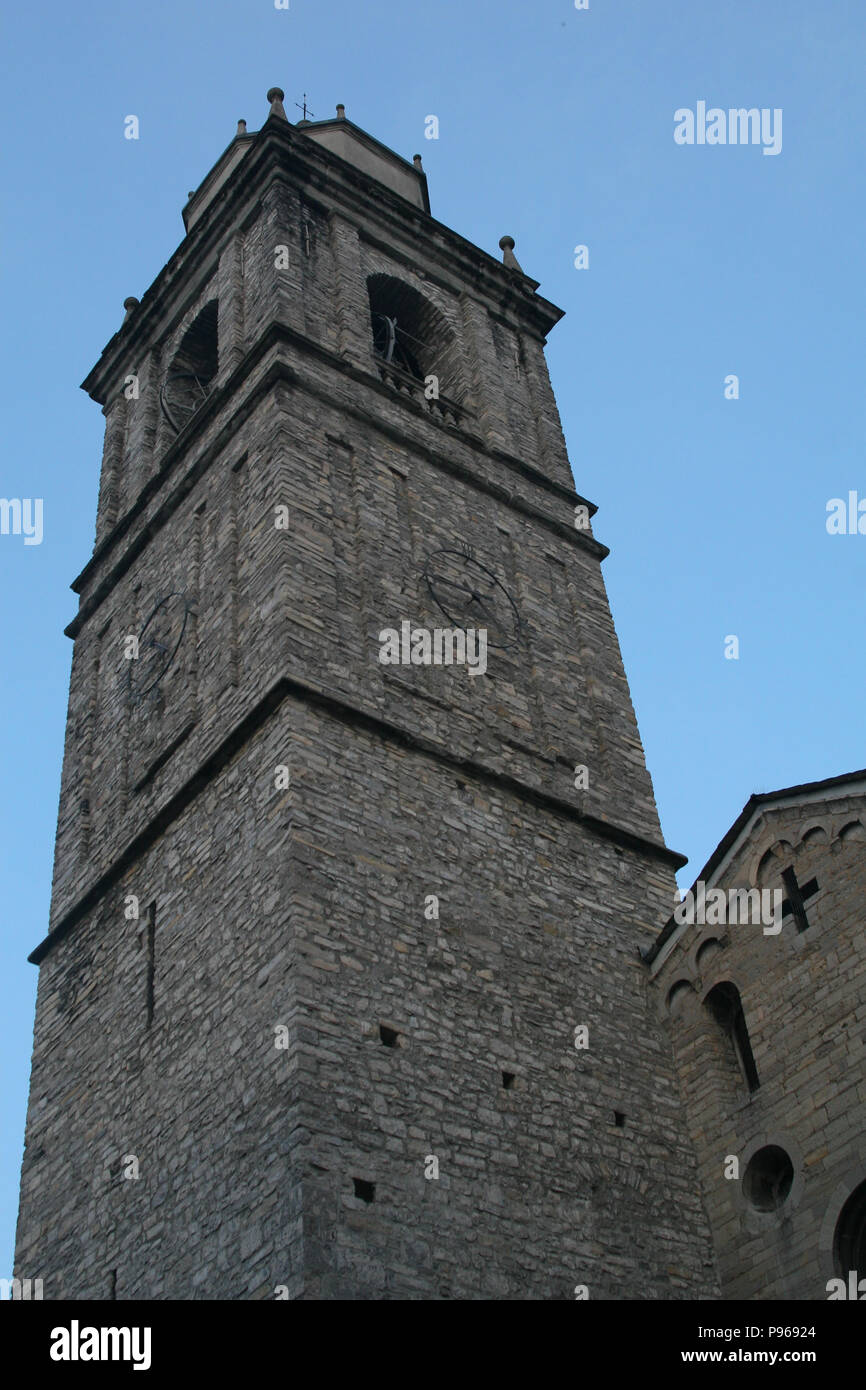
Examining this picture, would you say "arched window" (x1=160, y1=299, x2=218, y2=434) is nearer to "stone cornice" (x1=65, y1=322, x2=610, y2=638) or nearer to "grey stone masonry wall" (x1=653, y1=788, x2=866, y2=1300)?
"stone cornice" (x1=65, y1=322, x2=610, y2=638)

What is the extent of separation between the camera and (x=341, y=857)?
39.2 feet

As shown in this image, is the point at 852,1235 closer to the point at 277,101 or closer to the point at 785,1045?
the point at 785,1045

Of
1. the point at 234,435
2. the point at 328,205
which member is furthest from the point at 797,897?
the point at 328,205

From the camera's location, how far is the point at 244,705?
1352 centimetres

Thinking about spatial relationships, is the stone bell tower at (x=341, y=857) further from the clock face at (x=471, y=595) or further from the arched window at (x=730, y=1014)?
the arched window at (x=730, y=1014)

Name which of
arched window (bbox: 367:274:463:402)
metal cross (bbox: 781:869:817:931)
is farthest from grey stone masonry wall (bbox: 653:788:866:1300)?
arched window (bbox: 367:274:463:402)

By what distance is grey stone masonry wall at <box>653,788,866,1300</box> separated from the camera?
1138 cm

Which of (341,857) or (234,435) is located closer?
(341,857)

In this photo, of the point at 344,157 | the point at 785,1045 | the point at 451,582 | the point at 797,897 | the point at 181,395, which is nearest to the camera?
the point at 785,1045

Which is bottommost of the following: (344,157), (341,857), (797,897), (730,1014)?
(730,1014)

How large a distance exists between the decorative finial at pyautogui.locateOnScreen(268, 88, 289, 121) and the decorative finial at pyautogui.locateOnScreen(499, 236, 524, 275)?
4138mm

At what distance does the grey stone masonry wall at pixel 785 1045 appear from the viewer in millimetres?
11383

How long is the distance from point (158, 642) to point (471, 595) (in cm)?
349

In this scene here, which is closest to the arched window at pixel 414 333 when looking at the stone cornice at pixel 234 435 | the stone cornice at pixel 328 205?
the stone cornice at pixel 328 205
